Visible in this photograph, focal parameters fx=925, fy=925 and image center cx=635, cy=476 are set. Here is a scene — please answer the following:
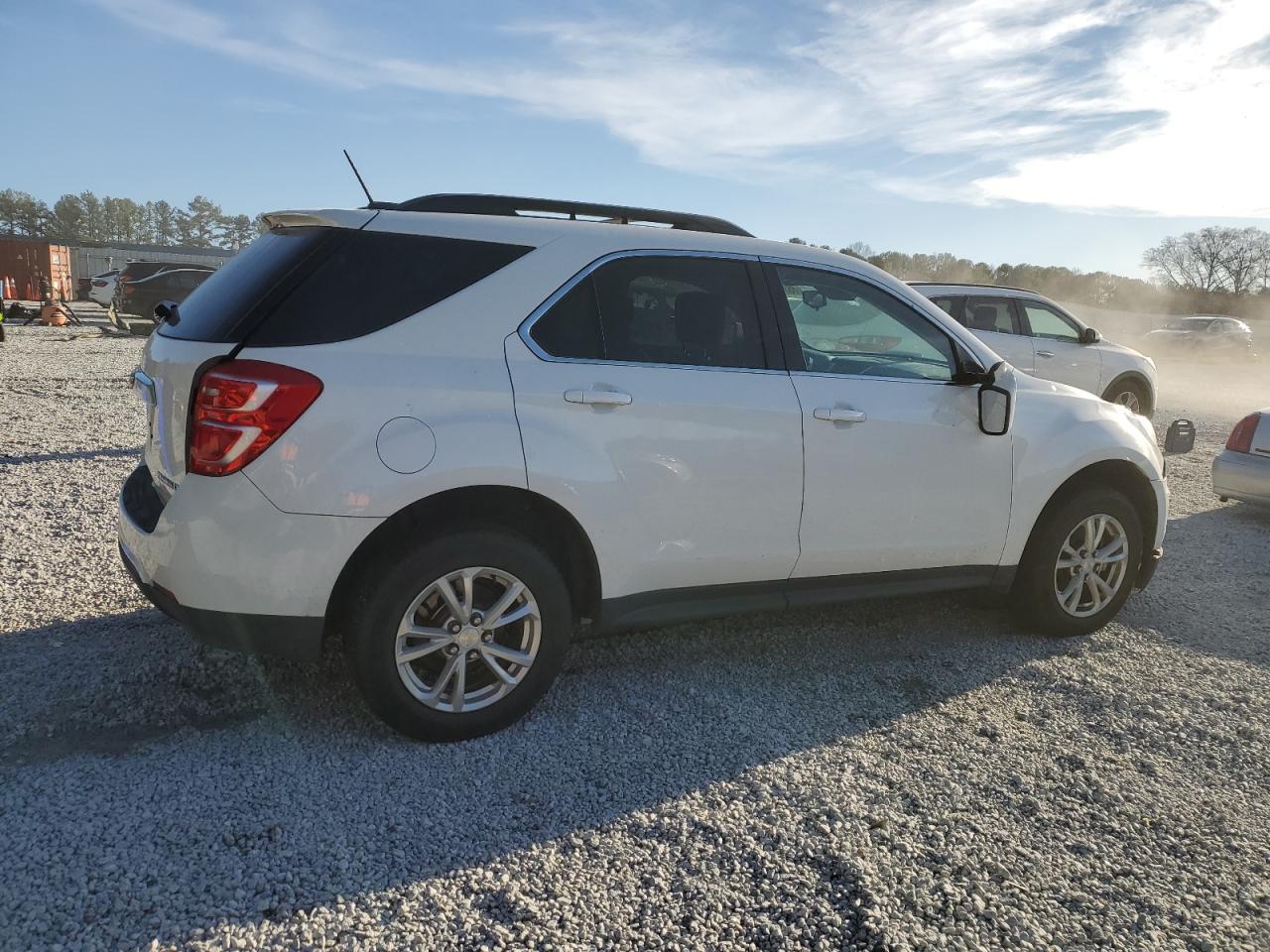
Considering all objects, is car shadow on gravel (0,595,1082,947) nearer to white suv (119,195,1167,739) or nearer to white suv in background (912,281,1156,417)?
white suv (119,195,1167,739)

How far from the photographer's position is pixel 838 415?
12.4ft

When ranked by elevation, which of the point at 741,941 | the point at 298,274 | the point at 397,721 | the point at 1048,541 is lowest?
the point at 741,941

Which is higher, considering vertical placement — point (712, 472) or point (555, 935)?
point (712, 472)

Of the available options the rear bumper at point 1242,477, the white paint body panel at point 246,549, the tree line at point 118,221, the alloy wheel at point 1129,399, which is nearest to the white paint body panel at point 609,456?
the white paint body panel at point 246,549

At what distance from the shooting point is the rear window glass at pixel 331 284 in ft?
9.88

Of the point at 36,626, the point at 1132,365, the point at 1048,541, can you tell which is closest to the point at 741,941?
the point at 1048,541

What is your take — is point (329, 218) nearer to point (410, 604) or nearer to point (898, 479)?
point (410, 604)

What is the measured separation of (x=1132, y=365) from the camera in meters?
11.5

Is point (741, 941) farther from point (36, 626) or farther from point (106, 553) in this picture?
point (106, 553)

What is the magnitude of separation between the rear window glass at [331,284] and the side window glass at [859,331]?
1.26m

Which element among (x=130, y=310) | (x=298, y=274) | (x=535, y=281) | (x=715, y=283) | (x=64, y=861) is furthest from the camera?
(x=130, y=310)

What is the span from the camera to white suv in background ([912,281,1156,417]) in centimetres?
1074

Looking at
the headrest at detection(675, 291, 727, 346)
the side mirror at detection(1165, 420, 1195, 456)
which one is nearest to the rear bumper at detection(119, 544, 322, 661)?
the headrest at detection(675, 291, 727, 346)

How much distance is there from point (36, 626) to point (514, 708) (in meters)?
2.42
